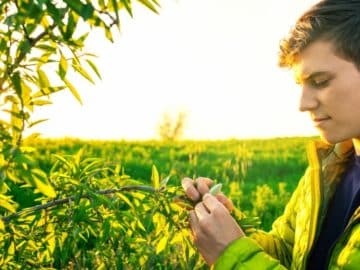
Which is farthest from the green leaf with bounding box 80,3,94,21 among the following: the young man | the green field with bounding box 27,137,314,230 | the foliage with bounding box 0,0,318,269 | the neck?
the green field with bounding box 27,137,314,230

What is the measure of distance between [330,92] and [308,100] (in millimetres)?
84

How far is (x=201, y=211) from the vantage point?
2.60 meters

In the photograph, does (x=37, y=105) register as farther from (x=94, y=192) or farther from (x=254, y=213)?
(x=254, y=213)

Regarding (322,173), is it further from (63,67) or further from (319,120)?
(63,67)

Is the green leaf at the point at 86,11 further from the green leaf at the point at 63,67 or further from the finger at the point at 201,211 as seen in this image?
the finger at the point at 201,211

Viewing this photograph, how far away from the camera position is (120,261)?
11.0 feet

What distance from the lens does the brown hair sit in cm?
254

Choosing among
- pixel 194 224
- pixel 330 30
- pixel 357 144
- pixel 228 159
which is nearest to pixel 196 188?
pixel 194 224

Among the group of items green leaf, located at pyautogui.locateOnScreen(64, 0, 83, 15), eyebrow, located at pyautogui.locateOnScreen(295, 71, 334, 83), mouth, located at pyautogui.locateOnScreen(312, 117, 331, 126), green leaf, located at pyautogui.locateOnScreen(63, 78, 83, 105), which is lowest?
mouth, located at pyautogui.locateOnScreen(312, 117, 331, 126)

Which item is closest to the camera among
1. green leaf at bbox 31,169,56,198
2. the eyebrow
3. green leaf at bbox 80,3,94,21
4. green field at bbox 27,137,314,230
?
green leaf at bbox 80,3,94,21

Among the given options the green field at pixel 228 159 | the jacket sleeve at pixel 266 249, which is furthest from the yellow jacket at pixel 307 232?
the green field at pixel 228 159

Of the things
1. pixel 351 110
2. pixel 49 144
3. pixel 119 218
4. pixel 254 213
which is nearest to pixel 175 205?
pixel 119 218

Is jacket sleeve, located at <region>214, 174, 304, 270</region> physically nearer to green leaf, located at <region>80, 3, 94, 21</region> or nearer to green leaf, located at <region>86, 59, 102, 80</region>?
green leaf, located at <region>86, 59, 102, 80</region>

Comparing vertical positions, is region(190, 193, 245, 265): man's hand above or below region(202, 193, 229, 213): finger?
below
